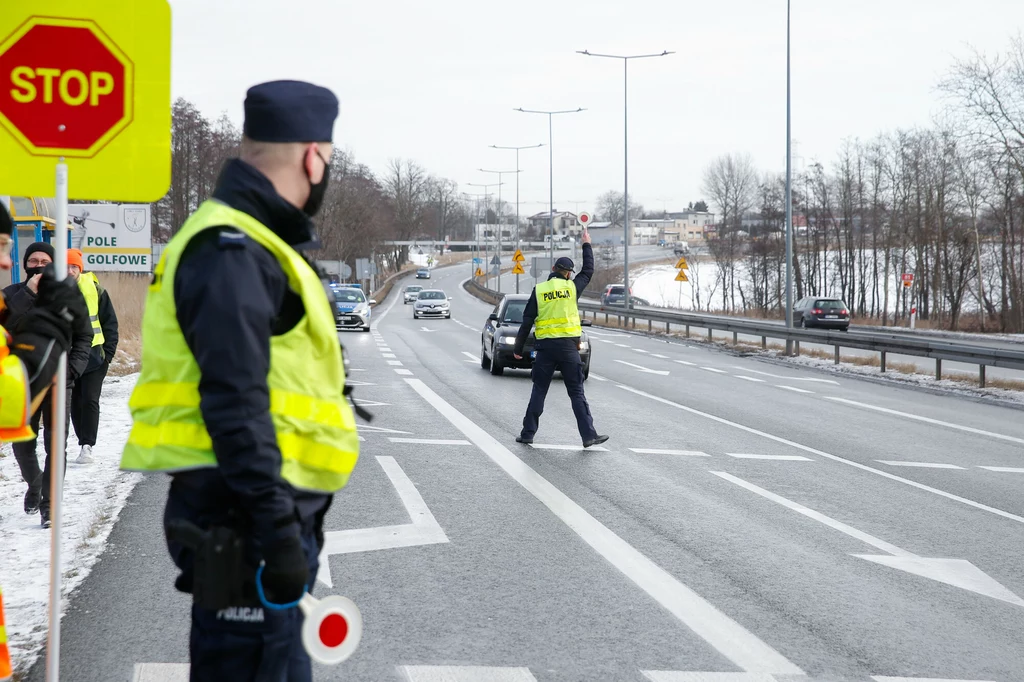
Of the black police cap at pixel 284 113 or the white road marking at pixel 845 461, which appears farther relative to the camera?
the white road marking at pixel 845 461

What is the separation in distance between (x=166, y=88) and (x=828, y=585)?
13.6 feet

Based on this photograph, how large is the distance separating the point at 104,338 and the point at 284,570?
24.2 ft

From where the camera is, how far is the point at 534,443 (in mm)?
11602

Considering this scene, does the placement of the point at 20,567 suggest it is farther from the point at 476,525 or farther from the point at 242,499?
the point at 242,499

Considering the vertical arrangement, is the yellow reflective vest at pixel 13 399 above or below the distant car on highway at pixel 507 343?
above

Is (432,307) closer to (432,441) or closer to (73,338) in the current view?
(432,441)

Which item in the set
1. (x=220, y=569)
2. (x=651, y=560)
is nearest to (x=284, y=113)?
(x=220, y=569)

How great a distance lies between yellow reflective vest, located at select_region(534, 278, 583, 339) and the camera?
11336 mm

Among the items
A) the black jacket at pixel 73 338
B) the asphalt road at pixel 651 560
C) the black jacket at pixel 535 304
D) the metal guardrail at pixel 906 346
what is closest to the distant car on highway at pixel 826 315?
the metal guardrail at pixel 906 346

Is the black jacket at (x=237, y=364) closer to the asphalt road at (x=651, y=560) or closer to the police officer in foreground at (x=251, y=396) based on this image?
the police officer in foreground at (x=251, y=396)

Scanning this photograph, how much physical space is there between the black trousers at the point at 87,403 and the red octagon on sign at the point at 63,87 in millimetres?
5152

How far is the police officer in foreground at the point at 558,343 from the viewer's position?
440 inches

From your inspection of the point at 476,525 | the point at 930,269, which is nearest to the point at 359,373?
the point at 476,525

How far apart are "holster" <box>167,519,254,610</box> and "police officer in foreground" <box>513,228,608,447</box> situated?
8.68 meters
